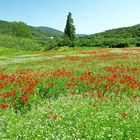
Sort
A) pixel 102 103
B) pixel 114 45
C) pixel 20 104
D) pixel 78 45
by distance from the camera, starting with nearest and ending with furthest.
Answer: pixel 102 103 → pixel 20 104 → pixel 114 45 → pixel 78 45

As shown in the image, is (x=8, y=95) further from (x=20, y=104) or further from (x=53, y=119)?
(x=53, y=119)

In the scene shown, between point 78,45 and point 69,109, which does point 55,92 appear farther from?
point 78,45

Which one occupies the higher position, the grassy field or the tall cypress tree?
the tall cypress tree

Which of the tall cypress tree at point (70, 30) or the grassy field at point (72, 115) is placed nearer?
the grassy field at point (72, 115)

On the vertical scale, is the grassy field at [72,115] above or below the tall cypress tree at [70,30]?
below

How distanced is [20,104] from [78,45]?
220 feet

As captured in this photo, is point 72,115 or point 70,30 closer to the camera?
point 72,115

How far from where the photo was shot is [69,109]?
916 centimetres

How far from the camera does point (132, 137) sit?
6.71 meters

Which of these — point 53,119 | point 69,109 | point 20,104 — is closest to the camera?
point 53,119

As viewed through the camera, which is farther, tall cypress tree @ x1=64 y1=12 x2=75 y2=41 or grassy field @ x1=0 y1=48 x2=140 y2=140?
tall cypress tree @ x1=64 y1=12 x2=75 y2=41

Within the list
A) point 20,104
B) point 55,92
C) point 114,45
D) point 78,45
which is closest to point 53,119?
point 20,104

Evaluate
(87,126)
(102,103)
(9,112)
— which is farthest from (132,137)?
(9,112)

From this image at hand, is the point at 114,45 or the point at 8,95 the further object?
the point at 114,45
